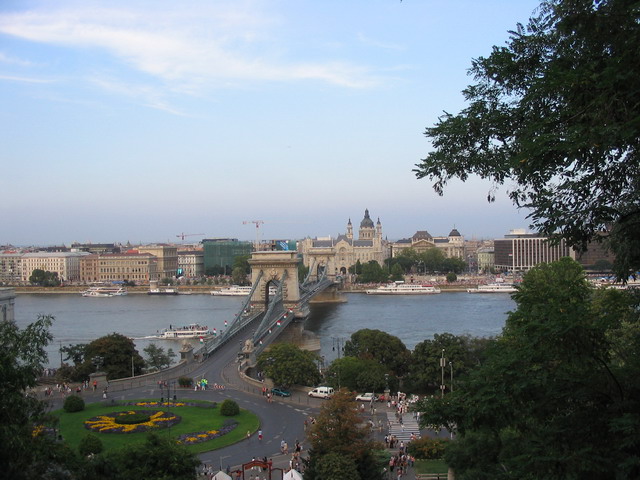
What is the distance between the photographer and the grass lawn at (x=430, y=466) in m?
13.6

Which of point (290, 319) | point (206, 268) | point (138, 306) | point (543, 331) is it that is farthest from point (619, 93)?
point (206, 268)

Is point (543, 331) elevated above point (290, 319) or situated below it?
above

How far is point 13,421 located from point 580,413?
564 centimetres

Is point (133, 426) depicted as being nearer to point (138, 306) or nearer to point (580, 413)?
point (580, 413)

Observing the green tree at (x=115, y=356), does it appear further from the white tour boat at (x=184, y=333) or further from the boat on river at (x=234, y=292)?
the boat on river at (x=234, y=292)

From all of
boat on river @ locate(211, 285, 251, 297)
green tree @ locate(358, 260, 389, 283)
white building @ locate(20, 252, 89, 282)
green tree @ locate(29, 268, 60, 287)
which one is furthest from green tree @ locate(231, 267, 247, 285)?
white building @ locate(20, 252, 89, 282)

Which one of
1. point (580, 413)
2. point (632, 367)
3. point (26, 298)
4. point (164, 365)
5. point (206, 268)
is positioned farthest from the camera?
point (206, 268)

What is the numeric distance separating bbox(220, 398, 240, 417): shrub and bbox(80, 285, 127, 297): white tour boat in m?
58.9

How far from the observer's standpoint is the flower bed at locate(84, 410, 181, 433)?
54.8ft

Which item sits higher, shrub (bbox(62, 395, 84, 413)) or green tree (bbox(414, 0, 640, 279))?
green tree (bbox(414, 0, 640, 279))

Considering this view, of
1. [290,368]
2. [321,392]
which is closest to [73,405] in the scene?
[290,368]

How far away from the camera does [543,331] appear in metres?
5.86

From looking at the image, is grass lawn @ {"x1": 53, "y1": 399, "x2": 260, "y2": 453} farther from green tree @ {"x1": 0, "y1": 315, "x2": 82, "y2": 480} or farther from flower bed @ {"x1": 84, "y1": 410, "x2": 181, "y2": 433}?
green tree @ {"x1": 0, "y1": 315, "x2": 82, "y2": 480}

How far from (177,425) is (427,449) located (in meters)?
6.16
